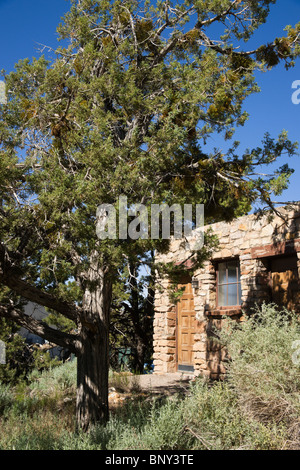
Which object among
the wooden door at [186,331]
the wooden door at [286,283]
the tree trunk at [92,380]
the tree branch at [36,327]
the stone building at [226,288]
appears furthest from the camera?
the wooden door at [186,331]

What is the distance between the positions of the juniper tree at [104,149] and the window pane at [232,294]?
9.87 feet

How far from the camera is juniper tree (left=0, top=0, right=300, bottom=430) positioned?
5.21 meters

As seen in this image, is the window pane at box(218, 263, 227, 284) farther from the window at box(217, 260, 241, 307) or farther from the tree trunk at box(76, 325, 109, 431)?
the tree trunk at box(76, 325, 109, 431)

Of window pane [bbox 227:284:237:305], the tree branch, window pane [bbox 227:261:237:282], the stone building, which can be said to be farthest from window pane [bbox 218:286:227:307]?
the tree branch

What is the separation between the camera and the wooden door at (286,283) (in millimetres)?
8461

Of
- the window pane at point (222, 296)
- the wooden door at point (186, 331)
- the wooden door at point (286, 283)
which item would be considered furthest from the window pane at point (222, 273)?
the wooden door at point (286, 283)

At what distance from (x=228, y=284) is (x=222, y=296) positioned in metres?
0.35

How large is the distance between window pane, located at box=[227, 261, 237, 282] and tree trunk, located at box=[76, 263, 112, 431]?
4310 mm

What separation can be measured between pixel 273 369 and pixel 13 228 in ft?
12.4

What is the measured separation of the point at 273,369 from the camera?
17.3 ft

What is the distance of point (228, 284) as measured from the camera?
10102mm

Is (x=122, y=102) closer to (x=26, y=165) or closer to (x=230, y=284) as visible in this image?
(x=26, y=165)

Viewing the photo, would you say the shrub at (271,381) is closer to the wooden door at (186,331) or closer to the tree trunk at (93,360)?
the tree trunk at (93,360)

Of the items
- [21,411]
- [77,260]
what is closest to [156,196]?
[77,260]
